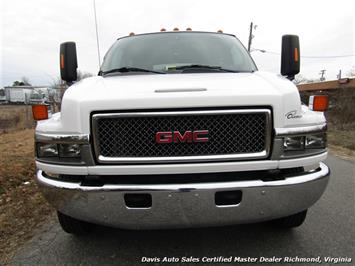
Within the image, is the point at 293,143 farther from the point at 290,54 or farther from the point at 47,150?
the point at 47,150

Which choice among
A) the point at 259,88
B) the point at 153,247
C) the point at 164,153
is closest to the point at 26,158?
the point at 153,247

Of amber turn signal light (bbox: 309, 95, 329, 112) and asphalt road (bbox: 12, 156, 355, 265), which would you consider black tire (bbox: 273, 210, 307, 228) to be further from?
amber turn signal light (bbox: 309, 95, 329, 112)

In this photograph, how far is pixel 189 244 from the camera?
9.36ft

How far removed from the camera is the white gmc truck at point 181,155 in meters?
2.20

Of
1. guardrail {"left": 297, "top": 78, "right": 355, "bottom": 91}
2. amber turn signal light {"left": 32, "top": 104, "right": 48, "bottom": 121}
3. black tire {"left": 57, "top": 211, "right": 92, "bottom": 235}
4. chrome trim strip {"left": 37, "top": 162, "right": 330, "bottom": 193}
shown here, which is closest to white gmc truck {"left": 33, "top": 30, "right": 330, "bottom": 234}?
chrome trim strip {"left": 37, "top": 162, "right": 330, "bottom": 193}

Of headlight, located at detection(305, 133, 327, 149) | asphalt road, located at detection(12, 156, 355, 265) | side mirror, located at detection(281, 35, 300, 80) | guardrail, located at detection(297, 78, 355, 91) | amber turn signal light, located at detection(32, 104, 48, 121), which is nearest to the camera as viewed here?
headlight, located at detection(305, 133, 327, 149)

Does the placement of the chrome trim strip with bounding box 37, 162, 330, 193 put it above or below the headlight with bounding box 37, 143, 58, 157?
below

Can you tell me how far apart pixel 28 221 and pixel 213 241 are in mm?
2106

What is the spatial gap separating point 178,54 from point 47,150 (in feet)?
5.95

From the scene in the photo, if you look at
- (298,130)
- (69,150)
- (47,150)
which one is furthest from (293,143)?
(47,150)

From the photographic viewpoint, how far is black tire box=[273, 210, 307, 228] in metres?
2.95

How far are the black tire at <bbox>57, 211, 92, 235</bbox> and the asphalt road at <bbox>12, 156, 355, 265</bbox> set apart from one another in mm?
83

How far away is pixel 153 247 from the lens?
9.24 ft

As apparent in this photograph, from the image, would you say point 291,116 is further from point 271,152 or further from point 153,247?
point 153,247
